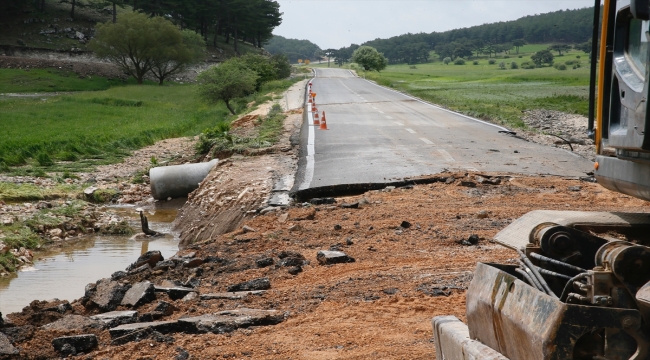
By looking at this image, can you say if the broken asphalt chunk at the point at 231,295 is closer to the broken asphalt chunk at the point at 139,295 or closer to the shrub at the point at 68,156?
the broken asphalt chunk at the point at 139,295

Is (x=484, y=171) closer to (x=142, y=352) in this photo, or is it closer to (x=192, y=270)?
(x=192, y=270)

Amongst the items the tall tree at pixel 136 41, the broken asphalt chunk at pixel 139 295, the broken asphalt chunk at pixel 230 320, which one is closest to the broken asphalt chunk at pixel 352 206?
the broken asphalt chunk at pixel 139 295

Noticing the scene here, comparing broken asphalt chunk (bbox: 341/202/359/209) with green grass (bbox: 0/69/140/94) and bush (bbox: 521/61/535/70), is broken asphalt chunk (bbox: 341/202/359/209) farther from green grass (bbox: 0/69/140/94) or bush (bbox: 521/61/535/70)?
bush (bbox: 521/61/535/70)

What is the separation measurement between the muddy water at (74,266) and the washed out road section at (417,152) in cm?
329

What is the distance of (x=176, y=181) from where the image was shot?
1662 cm

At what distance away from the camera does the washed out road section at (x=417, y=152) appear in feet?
43.0

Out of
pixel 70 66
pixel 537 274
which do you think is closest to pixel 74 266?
pixel 537 274

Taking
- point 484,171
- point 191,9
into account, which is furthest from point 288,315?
point 191,9

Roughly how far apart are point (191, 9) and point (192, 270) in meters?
90.7

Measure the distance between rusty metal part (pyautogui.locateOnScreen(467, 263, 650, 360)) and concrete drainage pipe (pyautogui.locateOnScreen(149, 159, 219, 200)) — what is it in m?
13.9

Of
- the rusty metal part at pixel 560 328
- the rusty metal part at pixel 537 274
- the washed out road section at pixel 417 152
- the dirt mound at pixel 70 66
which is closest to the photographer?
the rusty metal part at pixel 560 328

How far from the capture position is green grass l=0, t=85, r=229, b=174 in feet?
73.7

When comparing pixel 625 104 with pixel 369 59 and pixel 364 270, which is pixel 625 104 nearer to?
pixel 364 270

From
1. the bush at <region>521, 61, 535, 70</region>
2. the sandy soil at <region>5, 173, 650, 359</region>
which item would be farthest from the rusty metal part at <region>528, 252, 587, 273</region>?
the bush at <region>521, 61, 535, 70</region>
